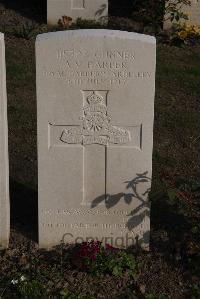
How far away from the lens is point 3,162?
5.08 metres

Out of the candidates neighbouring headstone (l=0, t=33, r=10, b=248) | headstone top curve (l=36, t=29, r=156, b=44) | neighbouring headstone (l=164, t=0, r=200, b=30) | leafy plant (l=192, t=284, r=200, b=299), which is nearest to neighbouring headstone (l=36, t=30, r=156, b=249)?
headstone top curve (l=36, t=29, r=156, b=44)

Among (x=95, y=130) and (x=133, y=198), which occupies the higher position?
(x=95, y=130)

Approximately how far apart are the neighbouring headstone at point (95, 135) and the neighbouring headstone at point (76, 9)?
24.1 ft

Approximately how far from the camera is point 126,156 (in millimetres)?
5164

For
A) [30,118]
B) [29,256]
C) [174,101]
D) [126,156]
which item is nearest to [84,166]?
[126,156]

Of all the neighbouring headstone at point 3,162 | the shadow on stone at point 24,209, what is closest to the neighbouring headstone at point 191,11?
the shadow on stone at point 24,209

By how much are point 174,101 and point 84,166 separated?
3939mm

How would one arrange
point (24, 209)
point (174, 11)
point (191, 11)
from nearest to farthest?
point (24, 209) → point (174, 11) → point (191, 11)

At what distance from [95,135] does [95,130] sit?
0.16 ft

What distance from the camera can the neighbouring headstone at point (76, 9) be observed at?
1206 cm

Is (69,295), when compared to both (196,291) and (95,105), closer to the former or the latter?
(196,291)

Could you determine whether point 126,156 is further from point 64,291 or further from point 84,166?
point 64,291

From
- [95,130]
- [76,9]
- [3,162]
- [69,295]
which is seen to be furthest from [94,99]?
[76,9]

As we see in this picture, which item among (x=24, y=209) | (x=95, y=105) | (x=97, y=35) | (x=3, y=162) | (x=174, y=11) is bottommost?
(x=24, y=209)
